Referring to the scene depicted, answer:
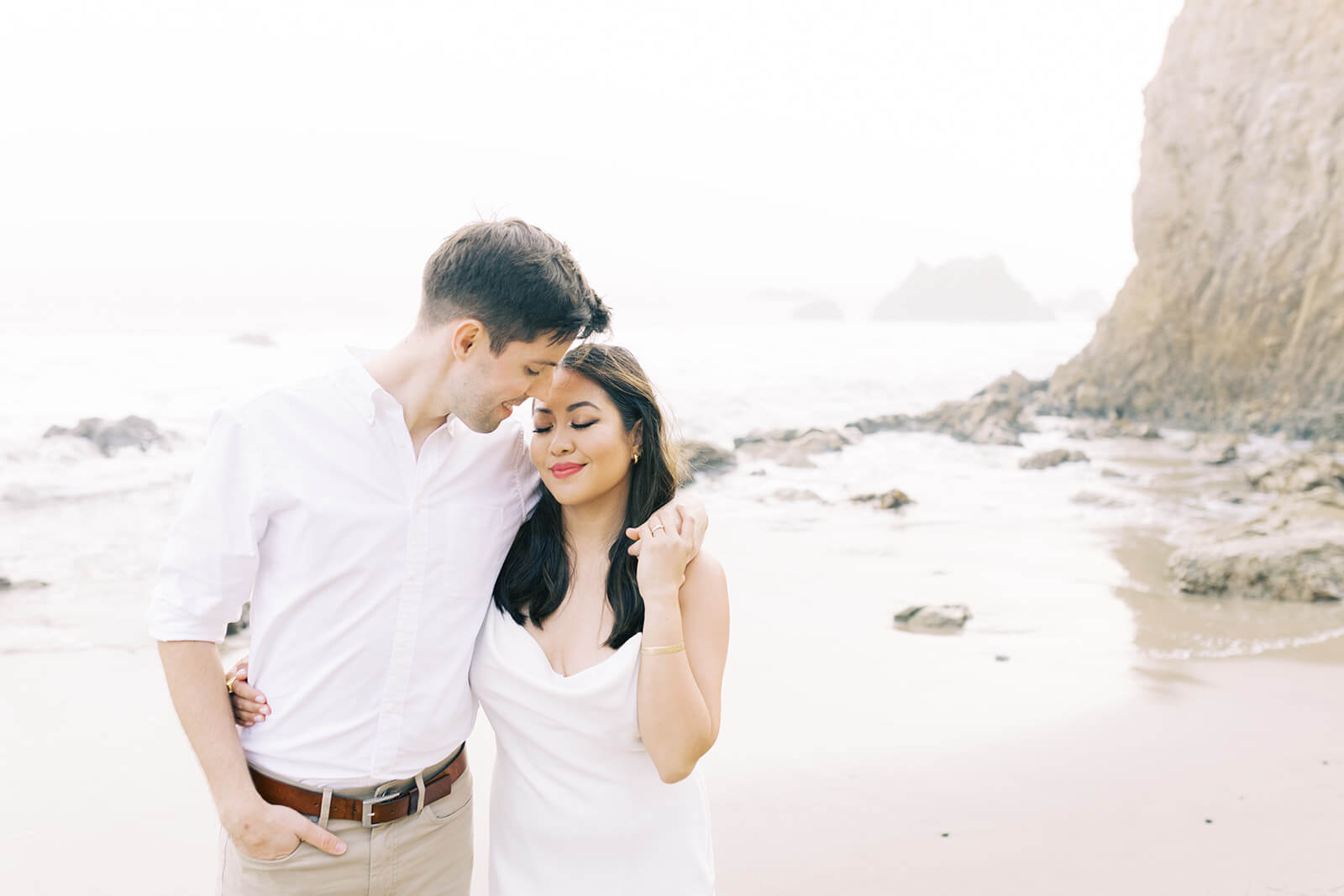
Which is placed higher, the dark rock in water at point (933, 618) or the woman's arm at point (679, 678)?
the woman's arm at point (679, 678)

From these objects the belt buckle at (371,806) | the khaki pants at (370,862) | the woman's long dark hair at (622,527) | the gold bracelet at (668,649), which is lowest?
the khaki pants at (370,862)

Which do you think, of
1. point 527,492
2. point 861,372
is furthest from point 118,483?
point 861,372

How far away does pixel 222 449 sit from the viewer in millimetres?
1973

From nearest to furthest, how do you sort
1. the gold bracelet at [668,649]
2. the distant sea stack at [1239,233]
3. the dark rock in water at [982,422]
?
1. the gold bracelet at [668,649]
2. the distant sea stack at [1239,233]
3. the dark rock in water at [982,422]

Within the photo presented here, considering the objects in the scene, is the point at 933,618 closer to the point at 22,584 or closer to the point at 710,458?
the point at 22,584

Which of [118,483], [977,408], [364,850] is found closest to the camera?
[364,850]

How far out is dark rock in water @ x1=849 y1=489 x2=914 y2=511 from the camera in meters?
11.4

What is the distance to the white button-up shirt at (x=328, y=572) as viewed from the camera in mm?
1981

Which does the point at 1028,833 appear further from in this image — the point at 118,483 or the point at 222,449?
the point at 118,483

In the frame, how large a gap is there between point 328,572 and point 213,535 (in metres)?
0.23

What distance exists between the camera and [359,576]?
6.79ft

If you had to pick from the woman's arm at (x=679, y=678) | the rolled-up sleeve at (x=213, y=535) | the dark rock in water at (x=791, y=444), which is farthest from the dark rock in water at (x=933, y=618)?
the dark rock in water at (x=791, y=444)

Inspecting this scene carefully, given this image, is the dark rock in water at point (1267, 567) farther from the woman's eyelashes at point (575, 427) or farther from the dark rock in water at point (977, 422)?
the dark rock in water at point (977, 422)

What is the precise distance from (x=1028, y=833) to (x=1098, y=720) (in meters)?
1.28
